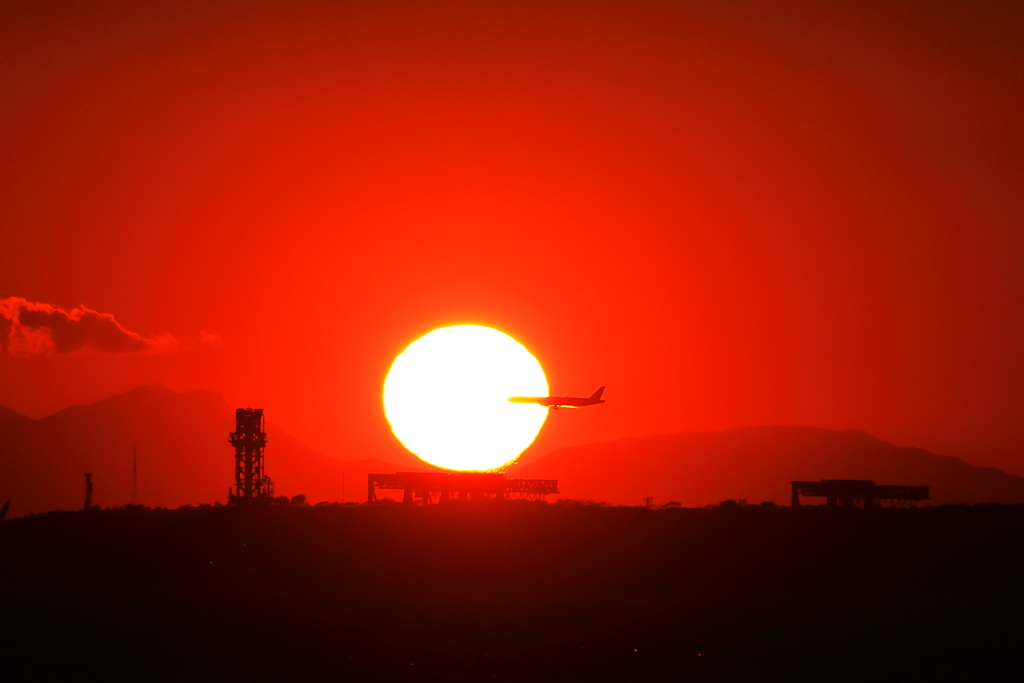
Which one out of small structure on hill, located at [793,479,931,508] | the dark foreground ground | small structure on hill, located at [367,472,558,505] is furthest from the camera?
small structure on hill, located at [367,472,558,505]

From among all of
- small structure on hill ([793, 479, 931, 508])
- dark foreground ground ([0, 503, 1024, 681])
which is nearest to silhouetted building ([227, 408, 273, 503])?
dark foreground ground ([0, 503, 1024, 681])

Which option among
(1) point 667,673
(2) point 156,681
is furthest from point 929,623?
(2) point 156,681

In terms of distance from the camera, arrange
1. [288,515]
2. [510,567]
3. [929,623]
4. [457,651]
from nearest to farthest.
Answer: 1. [457,651]
2. [929,623]
3. [510,567]
4. [288,515]

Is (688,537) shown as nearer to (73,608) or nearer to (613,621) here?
(613,621)

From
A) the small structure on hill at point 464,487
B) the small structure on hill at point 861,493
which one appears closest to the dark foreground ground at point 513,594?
the small structure on hill at point 861,493

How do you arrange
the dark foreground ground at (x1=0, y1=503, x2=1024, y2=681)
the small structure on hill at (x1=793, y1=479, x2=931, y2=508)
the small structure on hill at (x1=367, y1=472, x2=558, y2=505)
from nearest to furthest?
the dark foreground ground at (x1=0, y1=503, x2=1024, y2=681), the small structure on hill at (x1=793, y1=479, x2=931, y2=508), the small structure on hill at (x1=367, y1=472, x2=558, y2=505)

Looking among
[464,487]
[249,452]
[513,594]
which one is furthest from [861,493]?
[249,452]

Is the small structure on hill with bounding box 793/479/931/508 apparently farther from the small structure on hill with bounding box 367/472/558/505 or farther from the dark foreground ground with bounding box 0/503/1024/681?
the small structure on hill with bounding box 367/472/558/505

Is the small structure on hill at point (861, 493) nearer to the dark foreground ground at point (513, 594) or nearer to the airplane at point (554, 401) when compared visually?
the dark foreground ground at point (513, 594)
